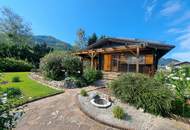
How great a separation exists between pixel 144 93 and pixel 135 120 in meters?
1.36

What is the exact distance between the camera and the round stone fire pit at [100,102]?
692cm

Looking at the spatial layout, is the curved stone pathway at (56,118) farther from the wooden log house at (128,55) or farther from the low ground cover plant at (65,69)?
the wooden log house at (128,55)

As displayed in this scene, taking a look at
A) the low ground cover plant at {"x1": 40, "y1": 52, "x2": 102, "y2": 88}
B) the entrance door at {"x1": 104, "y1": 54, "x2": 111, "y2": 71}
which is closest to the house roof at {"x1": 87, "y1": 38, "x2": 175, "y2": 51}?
the entrance door at {"x1": 104, "y1": 54, "x2": 111, "y2": 71}

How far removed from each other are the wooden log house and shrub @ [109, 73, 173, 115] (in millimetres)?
4678

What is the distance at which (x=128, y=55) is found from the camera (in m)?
16.0

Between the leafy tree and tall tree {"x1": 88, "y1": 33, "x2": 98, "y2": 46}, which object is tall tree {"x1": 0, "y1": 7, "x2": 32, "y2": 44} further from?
tall tree {"x1": 88, "y1": 33, "x2": 98, "y2": 46}

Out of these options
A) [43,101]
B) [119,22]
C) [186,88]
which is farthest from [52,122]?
[119,22]

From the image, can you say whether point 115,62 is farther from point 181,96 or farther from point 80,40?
point 80,40

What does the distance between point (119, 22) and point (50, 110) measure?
739 inches

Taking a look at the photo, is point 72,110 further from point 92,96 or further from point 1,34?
point 1,34

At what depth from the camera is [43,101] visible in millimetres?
7992

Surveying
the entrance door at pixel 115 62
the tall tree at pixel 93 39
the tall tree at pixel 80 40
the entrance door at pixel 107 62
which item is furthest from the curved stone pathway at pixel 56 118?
the tall tree at pixel 80 40

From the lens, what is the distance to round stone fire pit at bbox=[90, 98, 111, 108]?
6920 mm

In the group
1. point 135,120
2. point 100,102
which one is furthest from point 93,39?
point 135,120
